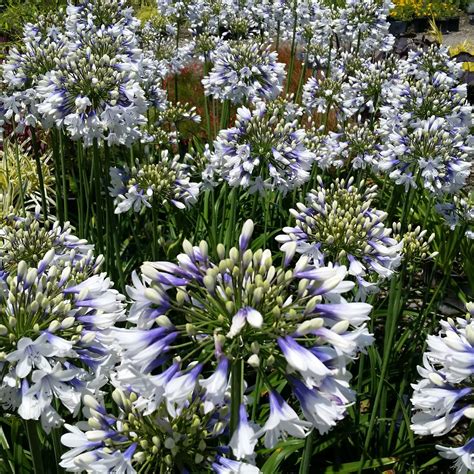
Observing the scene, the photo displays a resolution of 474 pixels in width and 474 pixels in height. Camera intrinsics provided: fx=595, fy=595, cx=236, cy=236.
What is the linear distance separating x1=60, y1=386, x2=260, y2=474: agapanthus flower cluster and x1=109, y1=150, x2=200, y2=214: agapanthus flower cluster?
8.53 ft

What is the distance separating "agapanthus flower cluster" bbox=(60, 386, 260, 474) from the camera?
188 centimetres

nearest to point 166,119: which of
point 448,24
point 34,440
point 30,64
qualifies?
point 30,64

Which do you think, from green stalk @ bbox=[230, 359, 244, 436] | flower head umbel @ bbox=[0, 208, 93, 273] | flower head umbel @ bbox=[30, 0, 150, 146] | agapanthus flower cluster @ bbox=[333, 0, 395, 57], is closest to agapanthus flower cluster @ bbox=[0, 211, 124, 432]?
green stalk @ bbox=[230, 359, 244, 436]

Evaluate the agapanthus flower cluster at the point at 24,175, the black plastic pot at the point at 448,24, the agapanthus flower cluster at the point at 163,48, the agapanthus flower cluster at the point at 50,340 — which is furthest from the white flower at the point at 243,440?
the black plastic pot at the point at 448,24

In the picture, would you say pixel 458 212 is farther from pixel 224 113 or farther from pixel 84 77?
pixel 84 77

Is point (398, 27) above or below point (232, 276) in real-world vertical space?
above

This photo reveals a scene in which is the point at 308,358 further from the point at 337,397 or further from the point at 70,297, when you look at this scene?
the point at 70,297

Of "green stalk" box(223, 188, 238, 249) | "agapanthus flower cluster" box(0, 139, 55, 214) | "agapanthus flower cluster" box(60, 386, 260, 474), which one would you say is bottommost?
"agapanthus flower cluster" box(0, 139, 55, 214)

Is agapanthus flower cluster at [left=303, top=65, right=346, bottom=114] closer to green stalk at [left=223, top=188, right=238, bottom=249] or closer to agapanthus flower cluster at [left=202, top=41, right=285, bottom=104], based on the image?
agapanthus flower cluster at [left=202, top=41, right=285, bottom=104]

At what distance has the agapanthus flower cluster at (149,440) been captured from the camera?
1877mm

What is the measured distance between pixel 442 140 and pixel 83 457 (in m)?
3.90

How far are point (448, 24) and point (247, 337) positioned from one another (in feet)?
86.1

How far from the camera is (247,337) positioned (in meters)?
1.84

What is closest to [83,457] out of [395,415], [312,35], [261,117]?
[395,415]
